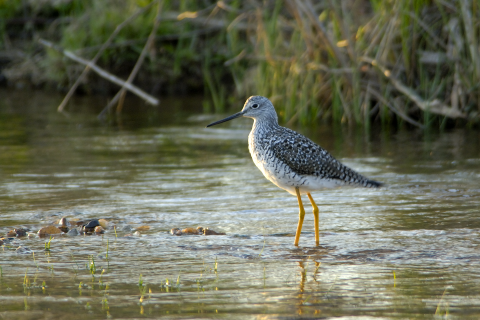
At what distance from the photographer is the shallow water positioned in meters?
4.15

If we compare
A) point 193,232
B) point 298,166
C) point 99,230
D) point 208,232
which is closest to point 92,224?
point 99,230

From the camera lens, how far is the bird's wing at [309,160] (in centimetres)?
581

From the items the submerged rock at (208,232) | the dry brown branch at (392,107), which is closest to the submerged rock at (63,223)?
the submerged rock at (208,232)

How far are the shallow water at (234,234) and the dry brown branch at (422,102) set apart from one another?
0.38m

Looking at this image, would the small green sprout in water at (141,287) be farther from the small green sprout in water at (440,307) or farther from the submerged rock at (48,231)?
the small green sprout in water at (440,307)

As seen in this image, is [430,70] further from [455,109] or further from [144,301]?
[144,301]

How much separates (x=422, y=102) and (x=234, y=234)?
5.79 meters

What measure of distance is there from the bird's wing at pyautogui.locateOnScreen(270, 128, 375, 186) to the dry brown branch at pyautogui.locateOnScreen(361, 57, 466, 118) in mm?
5029

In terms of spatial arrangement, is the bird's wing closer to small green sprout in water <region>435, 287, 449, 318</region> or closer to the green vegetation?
small green sprout in water <region>435, 287, 449, 318</region>

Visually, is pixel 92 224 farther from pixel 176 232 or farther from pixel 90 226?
pixel 176 232

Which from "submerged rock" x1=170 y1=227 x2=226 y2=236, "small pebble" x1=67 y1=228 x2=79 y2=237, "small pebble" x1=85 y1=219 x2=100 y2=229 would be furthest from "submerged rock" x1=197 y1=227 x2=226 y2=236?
"small pebble" x1=67 y1=228 x2=79 y2=237

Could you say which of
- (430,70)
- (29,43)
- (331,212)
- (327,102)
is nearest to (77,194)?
(331,212)

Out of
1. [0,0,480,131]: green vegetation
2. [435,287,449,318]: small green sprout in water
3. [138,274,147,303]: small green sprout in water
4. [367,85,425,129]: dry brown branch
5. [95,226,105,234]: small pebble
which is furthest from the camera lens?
[367,85,425,129]: dry brown branch

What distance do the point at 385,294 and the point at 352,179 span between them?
5.92ft
